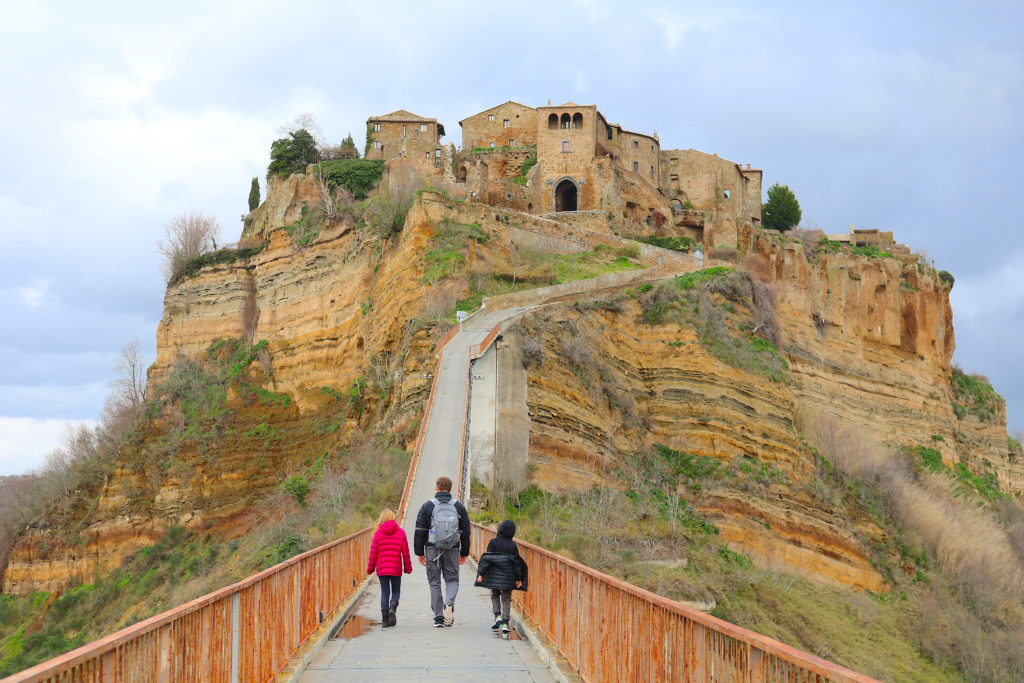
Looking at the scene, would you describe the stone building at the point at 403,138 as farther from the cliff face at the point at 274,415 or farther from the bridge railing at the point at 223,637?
the bridge railing at the point at 223,637

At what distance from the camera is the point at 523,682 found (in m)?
9.62

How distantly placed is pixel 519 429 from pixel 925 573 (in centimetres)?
1965

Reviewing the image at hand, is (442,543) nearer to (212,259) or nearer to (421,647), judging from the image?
(421,647)

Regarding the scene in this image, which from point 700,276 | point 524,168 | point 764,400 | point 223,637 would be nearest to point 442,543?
point 223,637

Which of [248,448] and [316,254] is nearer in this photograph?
[248,448]

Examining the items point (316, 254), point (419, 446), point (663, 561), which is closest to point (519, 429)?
point (419, 446)

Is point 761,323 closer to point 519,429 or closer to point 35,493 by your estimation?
point 519,429

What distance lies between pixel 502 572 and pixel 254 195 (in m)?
57.4

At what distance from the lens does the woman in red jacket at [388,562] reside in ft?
Answer: 42.1

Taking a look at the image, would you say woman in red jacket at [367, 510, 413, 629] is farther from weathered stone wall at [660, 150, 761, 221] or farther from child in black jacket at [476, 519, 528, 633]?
weathered stone wall at [660, 150, 761, 221]

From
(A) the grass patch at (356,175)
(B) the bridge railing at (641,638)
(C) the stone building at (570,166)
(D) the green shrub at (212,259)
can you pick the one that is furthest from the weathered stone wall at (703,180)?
(B) the bridge railing at (641,638)

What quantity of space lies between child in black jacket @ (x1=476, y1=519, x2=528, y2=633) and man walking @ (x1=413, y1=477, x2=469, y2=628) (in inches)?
21.3

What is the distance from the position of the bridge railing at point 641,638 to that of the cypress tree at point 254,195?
5585 cm

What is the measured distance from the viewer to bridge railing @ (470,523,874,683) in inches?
213
